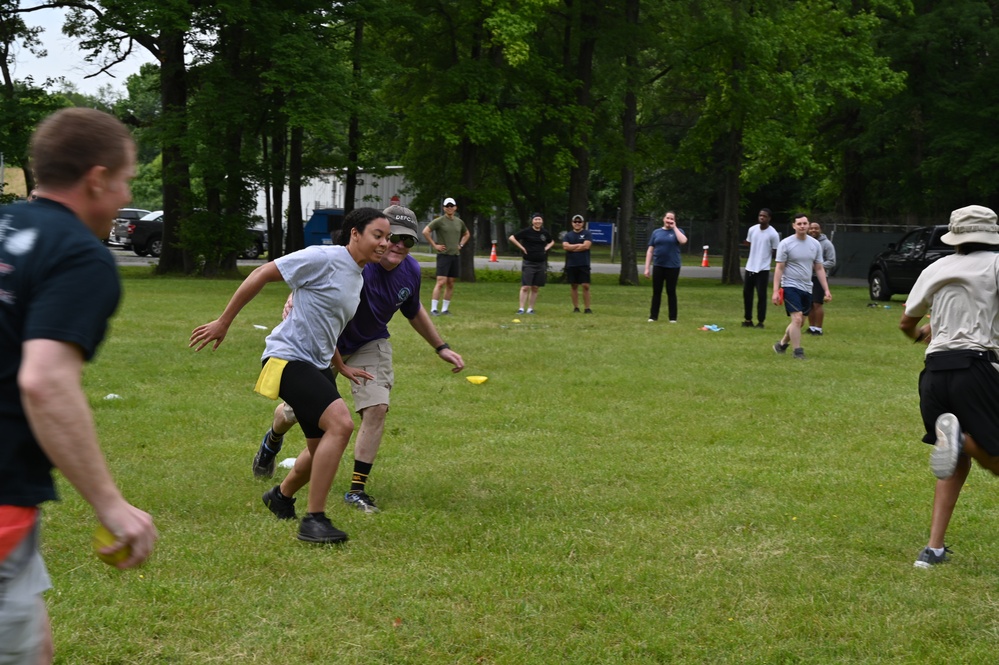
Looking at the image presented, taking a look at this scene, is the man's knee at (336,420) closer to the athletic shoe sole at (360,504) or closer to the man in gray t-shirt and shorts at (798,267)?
the athletic shoe sole at (360,504)

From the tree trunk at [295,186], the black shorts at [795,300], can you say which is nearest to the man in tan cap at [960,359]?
the black shorts at [795,300]

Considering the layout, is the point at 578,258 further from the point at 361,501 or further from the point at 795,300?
the point at 361,501

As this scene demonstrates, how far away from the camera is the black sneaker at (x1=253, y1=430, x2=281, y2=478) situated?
7.99 metres

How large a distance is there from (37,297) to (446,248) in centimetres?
1943

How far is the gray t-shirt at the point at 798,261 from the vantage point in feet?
56.2

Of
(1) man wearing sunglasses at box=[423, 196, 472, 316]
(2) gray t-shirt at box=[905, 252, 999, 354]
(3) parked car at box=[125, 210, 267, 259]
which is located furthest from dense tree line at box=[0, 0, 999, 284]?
(2) gray t-shirt at box=[905, 252, 999, 354]

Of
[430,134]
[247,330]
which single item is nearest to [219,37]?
[430,134]

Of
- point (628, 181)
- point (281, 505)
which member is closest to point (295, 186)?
point (628, 181)

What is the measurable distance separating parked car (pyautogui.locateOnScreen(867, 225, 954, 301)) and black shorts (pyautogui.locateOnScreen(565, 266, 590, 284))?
10384mm

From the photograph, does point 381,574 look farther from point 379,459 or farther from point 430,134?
point 430,134

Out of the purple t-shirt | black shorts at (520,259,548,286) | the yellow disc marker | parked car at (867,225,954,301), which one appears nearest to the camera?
the yellow disc marker

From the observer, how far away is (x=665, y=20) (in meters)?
35.7

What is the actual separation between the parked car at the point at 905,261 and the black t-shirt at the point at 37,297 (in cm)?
2872

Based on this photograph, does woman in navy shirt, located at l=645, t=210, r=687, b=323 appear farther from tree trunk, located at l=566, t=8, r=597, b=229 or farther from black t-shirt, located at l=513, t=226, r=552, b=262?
tree trunk, located at l=566, t=8, r=597, b=229
